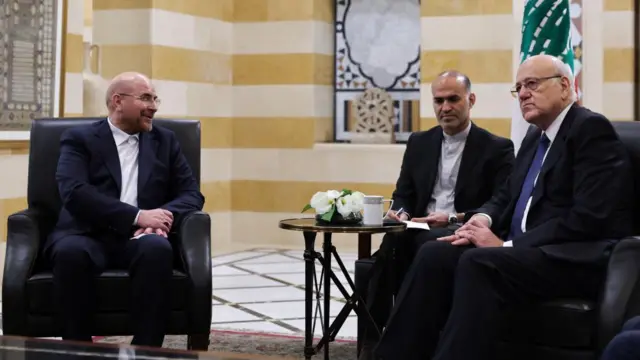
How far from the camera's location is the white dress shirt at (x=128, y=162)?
4.86 meters

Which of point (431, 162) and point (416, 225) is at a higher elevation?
point (431, 162)

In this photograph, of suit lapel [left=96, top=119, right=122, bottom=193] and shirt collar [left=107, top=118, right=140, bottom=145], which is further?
shirt collar [left=107, top=118, right=140, bottom=145]

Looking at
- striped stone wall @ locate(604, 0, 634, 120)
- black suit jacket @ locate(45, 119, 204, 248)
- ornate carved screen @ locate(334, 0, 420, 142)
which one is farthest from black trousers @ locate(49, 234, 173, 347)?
ornate carved screen @ locate(334, 0, 420, 142)

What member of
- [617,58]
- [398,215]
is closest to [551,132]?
[398,215]

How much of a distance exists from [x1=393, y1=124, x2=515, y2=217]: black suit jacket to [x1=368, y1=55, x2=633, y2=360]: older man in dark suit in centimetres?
49

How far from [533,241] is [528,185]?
1.18ft

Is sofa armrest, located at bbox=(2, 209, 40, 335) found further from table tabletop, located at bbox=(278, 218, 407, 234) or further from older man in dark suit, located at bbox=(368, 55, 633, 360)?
older man in dark suit, located at bbox=(368, 55, 633, 360)

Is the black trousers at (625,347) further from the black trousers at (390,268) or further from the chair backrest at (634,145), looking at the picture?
the black trousers at (390,268)

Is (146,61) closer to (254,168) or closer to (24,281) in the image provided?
(254,168)

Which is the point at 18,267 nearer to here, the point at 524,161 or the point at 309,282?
the point at 309,282

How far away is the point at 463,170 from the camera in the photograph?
16.4ft

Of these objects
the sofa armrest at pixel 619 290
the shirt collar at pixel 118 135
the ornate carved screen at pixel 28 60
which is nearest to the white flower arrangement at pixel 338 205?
the shirt collar at pixel 118 135

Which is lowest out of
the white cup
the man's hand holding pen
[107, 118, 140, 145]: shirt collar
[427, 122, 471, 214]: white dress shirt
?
the man's hand holding pen

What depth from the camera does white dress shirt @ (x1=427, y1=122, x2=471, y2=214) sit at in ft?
16.8
